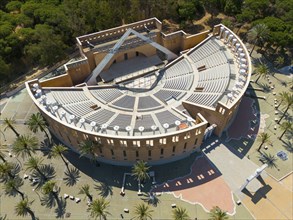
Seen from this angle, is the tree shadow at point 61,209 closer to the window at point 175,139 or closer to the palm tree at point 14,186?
the palm tree at point 14,186

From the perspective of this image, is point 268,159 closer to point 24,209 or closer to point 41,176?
point 41,176

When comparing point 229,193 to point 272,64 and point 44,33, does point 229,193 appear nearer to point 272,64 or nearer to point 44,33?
point 272,64

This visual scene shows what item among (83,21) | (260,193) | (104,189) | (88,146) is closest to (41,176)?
(104,189)

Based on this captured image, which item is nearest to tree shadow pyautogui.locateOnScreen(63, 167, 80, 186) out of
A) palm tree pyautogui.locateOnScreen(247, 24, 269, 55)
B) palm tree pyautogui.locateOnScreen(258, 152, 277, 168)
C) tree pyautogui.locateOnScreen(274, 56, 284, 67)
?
palm tree pyautogui.locateOnScreen(258, 152, 277, 168)

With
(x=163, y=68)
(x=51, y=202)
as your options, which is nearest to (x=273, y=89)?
(x=163, y=68)

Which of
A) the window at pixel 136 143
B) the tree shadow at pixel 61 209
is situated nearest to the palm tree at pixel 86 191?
the tree shadow at pixel 61 209
